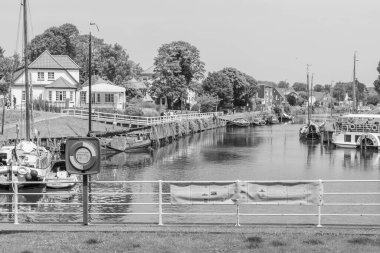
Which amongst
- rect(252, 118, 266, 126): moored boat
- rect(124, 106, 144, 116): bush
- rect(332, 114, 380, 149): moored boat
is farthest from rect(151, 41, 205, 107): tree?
rect(332, 114, 380, 149): moored boat

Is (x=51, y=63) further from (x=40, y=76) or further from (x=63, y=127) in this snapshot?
(x=63, y=127)

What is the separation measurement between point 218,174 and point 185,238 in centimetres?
4017

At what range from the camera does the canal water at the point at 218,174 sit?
113 ft

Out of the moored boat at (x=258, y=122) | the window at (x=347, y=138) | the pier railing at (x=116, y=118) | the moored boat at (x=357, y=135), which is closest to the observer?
the moored boat at (x=357, y=135)

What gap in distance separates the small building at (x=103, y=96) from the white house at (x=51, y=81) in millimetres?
1806

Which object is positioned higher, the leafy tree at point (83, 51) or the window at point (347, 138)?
the leafy tree at point (83, 51)

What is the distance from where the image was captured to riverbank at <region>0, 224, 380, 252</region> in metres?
15.3

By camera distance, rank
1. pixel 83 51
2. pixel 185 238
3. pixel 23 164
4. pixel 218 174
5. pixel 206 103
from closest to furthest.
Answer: pixel 185 238 < pixel 23 164 < pixel 218 174 < pixel 83 51 < pixel 206 103

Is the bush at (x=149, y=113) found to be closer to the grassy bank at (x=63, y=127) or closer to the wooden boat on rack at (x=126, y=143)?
the grassy bank at (x=63, y=127)

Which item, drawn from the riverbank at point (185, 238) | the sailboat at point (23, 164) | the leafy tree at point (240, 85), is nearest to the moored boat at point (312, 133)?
the leafy tree at point (240, 85)

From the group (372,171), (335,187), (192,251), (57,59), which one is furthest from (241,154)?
(192,251)

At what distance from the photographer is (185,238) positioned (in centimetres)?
1617

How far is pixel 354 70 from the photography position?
111 m

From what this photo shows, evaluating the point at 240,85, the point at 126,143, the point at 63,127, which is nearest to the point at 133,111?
the point at 126,143
